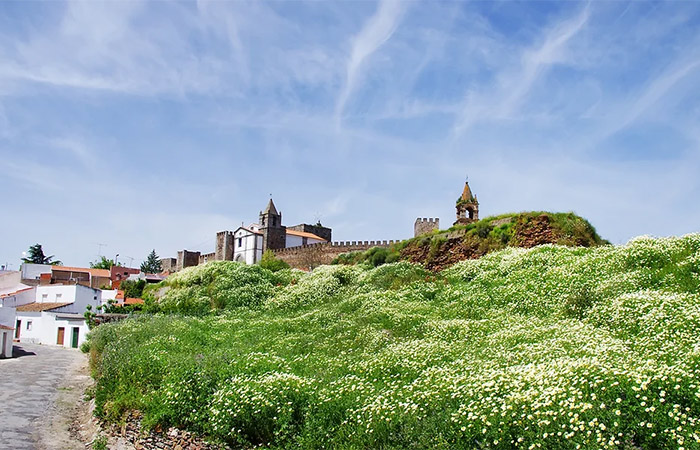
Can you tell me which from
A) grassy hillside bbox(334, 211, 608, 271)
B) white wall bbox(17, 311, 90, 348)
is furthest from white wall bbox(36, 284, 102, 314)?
grassy hillside bbox(334, 211, 608, 271)

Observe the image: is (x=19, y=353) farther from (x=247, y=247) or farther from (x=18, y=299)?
(x=247, y=247)

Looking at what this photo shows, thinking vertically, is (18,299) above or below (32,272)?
below

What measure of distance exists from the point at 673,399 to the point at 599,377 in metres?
0.92

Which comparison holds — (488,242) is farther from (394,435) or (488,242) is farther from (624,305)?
(394,435)

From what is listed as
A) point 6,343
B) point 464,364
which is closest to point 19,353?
point 6,343

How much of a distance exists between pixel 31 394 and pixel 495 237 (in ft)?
60.7

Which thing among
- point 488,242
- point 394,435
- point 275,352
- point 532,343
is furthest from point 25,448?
point 488,242

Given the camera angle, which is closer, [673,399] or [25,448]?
[673,399]

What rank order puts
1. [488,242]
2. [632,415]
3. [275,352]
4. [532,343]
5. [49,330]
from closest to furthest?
1. [632,415]
2. [532,343]
3. [275,352]
4. [488,242]
5. [49,330]

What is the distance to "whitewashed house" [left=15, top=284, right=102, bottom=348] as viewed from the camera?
41.6 m

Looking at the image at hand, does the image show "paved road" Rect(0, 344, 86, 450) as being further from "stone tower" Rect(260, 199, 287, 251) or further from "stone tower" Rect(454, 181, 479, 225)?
"stone tower" Rect(260, 199, 287, 251)

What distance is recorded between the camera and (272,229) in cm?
6506

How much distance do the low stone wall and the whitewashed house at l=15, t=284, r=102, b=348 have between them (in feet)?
58.1

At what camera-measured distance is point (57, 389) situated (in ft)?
64.2
